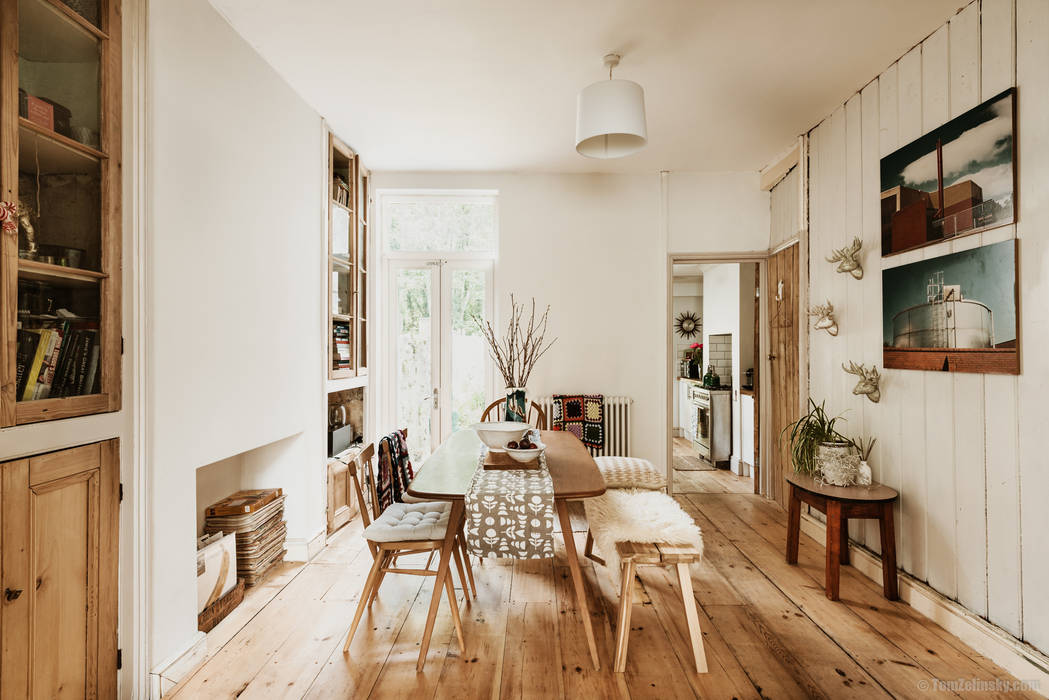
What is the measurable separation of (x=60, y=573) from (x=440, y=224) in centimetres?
354

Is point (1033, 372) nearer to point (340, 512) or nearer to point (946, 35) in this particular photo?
point (946, 35)

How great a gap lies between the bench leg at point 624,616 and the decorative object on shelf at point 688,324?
20.5 ft

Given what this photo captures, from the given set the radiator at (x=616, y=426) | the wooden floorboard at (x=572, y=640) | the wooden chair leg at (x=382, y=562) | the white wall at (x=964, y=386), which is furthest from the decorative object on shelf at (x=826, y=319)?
the wooden chair leg at (x=382, y=562)

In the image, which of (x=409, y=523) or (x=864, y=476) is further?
(x=864, y=476)

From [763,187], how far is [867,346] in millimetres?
1949

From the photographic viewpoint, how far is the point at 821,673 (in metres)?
1.98

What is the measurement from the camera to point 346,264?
381 cm

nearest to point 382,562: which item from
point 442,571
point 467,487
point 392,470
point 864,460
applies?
point 442,571

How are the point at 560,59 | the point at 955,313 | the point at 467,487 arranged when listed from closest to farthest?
the point at 467,487 < the point at 955,313 < the point at 560,59

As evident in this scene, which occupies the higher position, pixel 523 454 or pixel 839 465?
pixel 523 454

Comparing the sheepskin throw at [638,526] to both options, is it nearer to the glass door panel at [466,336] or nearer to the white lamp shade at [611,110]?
the white lamp shade at [611,110]

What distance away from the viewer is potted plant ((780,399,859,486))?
2.70 meters

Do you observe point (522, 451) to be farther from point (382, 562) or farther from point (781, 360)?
point (781, 360)

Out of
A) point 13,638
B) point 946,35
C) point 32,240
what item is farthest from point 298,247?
point 946,35
